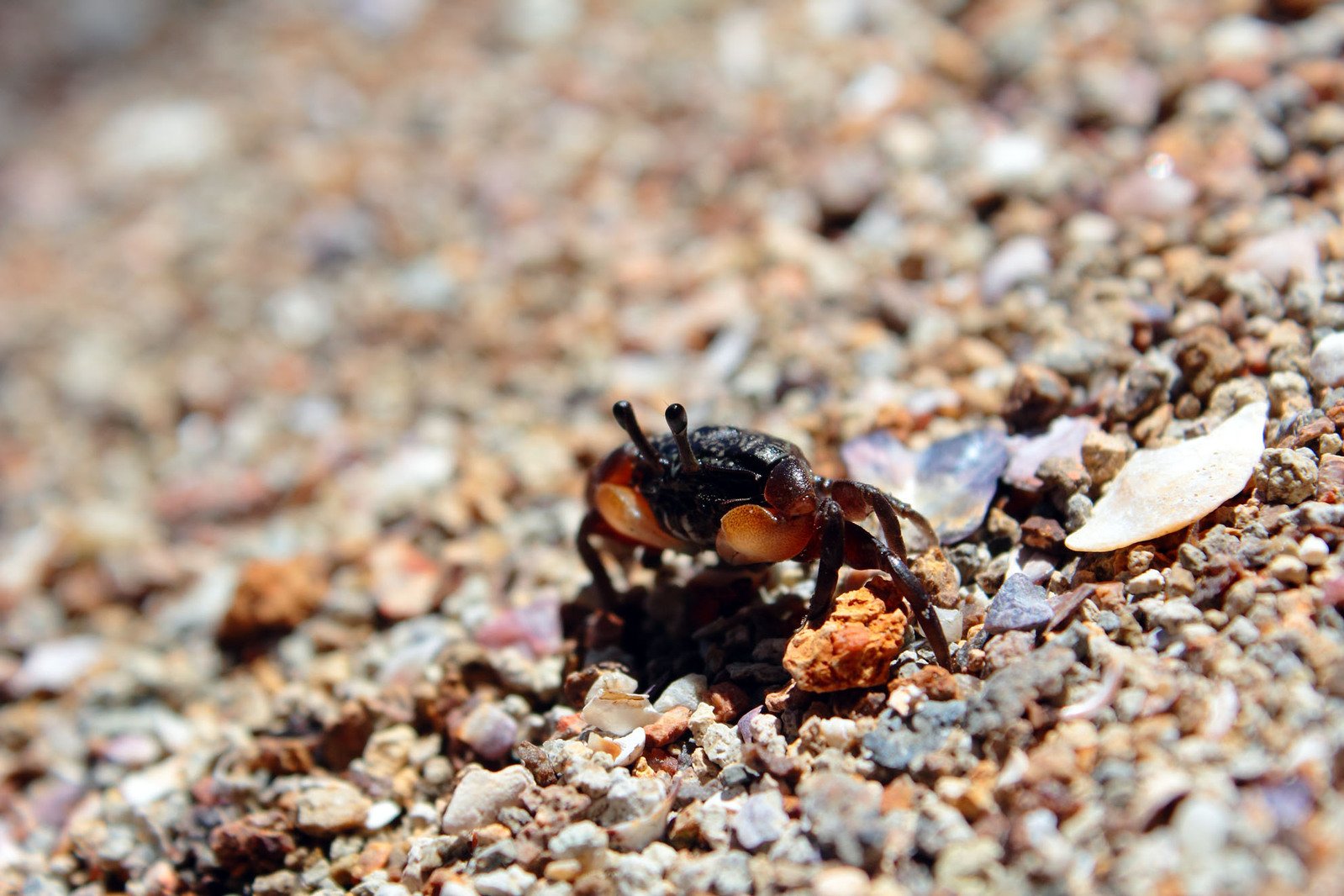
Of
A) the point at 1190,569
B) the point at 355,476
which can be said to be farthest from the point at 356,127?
the point at 1190,569

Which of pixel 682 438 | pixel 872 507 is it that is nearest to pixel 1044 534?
pixel 872 507

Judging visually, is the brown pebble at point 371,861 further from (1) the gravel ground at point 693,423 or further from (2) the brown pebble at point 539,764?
(2) the brown pebble at point 539,764

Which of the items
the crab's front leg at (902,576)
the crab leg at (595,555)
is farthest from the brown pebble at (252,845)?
the crab's front leg at (902,576)

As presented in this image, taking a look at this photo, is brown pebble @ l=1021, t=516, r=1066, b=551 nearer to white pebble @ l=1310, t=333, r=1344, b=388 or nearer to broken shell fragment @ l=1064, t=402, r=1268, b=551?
broken shell fragment @ l=1064, t=402, r=1268, b=551

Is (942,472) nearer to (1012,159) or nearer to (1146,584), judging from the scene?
(1146,584)

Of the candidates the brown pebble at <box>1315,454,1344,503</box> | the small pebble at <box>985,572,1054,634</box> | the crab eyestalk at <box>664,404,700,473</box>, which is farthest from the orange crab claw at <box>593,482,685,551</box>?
the brown pebble at <box>1315,454,1344,503</box>
